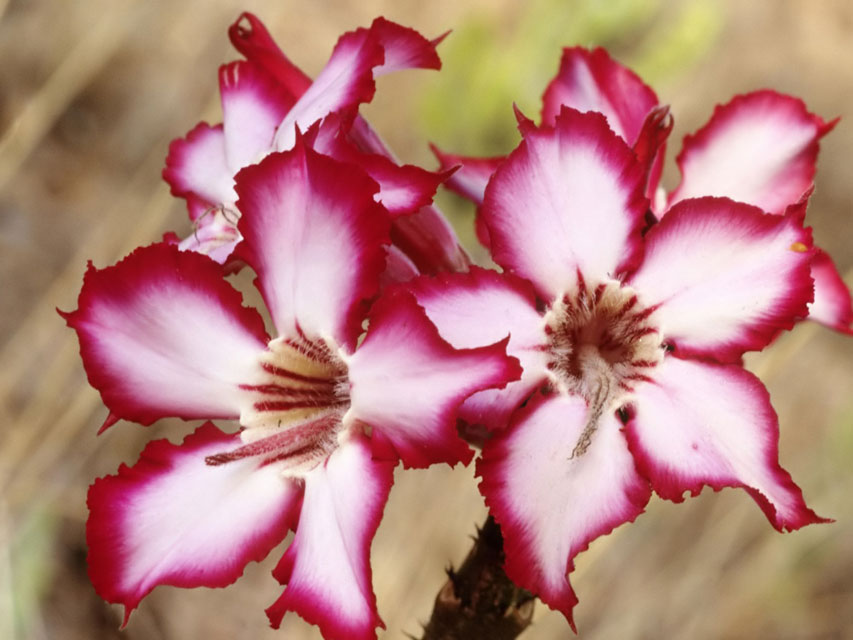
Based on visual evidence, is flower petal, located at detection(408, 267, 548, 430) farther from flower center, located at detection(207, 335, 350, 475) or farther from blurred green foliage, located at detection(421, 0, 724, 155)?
blurred green foliage, located at detection(421, 0, 724, 155)

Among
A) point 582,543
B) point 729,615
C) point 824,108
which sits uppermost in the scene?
point 582,543

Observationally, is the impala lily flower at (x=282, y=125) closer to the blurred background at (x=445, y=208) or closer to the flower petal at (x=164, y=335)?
the flower petal at (x=164, y=335)

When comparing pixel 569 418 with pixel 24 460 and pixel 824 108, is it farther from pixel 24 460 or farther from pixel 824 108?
pixel 824 108

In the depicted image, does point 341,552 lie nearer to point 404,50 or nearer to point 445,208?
point 404,50

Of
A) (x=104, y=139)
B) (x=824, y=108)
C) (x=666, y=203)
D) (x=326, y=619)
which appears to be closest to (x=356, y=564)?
(x=326, y=619)

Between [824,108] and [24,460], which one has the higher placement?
[24,460]

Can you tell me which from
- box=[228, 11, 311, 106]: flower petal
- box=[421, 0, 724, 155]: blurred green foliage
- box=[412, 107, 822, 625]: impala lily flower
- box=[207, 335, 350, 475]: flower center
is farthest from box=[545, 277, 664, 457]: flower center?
box=[421, 0, 724, 155]: blurred green foliage
